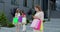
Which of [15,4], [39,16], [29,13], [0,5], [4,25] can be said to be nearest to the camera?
[39,16]

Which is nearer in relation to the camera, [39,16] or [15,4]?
[39,16]

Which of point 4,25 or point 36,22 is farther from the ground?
point 36,22

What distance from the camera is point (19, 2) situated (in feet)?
109

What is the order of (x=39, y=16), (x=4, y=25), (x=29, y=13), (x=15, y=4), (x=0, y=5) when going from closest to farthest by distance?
(x=39, y=16) → (x=4, y=25) → (x=0, y=5) → (x=15, y=4) → (x=29, y=13)

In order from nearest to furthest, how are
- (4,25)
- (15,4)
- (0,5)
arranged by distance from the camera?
(4,25) < (0,5) < (15,4)

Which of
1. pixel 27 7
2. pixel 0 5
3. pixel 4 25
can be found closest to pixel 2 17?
pixel 4 25

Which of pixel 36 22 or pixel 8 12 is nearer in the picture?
pixel 36 22

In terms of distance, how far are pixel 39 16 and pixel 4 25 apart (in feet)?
38.8

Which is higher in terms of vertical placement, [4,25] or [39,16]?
[39,16]

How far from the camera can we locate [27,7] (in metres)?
37.6

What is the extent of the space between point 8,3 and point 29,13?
361 inches

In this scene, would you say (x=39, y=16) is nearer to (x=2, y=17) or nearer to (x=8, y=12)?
(x=2, y=17)

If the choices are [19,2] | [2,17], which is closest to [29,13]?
[19,2]

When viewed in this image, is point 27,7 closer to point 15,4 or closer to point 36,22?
point 15,4
